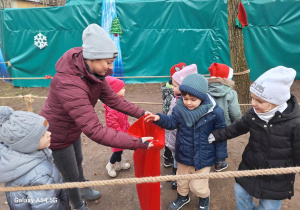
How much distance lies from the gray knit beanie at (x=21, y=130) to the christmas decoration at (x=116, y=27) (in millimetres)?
6366

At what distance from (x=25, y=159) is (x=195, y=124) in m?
1.39

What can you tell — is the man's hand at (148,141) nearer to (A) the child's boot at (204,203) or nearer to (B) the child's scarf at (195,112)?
(B) the child's scarf at (195,112)

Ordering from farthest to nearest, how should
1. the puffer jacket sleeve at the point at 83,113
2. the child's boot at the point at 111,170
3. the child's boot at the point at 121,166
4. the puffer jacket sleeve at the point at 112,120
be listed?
the child's boot at the point at 121,166
the child's boot at the point at 111,170
the puffer jacket sleeve at the point at 112,120
the puffer jacket sleeve at the point at 83,113

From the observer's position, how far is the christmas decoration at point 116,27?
7.31 m

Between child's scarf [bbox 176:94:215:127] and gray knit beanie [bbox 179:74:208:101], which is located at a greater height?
gray knit beanie [bbox 179:74:208:101]

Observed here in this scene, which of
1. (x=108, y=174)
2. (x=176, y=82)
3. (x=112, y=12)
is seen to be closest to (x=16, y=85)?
(x=112, y=12)

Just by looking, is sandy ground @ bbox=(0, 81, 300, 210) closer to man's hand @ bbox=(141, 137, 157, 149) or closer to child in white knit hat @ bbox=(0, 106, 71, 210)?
man's hand @ bbox=(141, 137, 157, 149)

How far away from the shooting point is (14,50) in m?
7.84

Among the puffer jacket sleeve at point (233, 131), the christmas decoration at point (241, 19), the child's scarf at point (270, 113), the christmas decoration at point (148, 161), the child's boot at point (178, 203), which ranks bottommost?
the child's boot at point (178, 203)

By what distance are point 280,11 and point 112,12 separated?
5102 mm

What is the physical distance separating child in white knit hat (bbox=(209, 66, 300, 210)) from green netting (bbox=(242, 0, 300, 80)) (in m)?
6.08

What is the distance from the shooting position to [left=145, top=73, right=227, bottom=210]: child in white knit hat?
205 cm

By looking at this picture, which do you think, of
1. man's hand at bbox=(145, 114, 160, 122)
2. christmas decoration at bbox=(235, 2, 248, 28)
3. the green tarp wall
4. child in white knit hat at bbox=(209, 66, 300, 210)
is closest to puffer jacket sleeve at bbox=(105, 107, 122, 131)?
man's hand at bbox=(145, 114, 160, 122)

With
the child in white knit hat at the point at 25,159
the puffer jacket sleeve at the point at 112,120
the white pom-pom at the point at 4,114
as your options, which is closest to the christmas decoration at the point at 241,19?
the puffer jacket sleeve at the point at 112,120
